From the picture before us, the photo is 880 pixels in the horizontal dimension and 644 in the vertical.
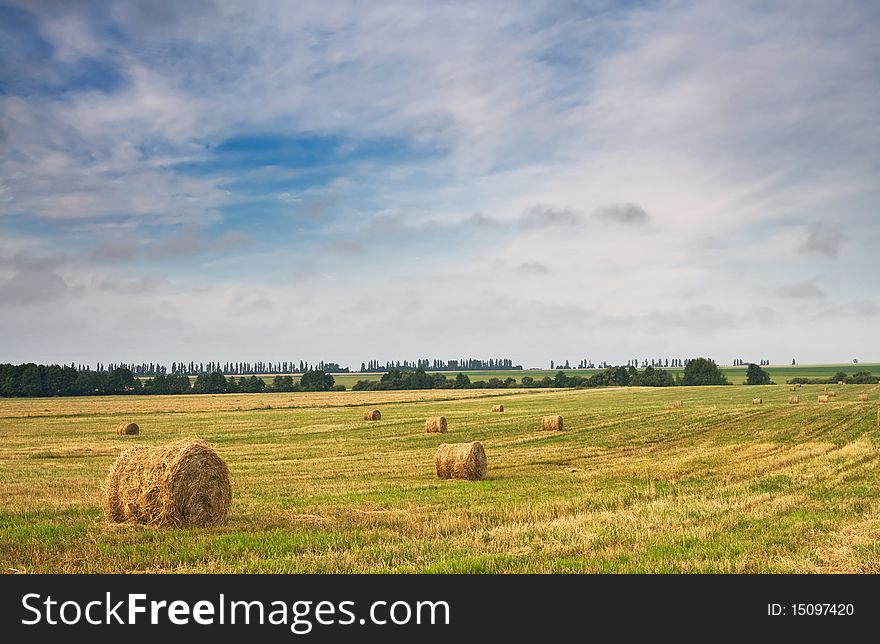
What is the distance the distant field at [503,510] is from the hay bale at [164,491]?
1.57 ft

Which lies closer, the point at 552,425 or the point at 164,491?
the point at 164,491

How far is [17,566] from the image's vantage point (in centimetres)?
976

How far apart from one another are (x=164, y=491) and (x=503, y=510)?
635 cm

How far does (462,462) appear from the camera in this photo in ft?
62.2

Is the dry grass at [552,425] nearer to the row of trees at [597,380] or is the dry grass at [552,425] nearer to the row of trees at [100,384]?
the row of trees at [597,380]

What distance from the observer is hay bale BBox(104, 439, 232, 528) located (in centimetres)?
1301

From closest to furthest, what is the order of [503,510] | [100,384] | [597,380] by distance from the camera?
1. [503,510]
2. [100,384]
3. [597,380]

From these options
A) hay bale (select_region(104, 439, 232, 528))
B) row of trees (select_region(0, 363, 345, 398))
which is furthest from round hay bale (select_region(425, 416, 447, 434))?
row of trees (select_region(0, 363, 345, 398))

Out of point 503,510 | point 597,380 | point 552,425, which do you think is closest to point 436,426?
point 552,425

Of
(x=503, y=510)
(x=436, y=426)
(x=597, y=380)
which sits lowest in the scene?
(x=597, y=380)

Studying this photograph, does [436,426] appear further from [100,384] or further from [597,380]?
[100,384]

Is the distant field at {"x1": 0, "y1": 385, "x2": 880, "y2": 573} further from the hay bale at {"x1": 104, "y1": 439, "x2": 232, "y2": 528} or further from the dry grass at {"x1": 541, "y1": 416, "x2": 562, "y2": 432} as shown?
the dry grass at {"x1": 541, "y1": 416, "x2": 562, "y2": 432}

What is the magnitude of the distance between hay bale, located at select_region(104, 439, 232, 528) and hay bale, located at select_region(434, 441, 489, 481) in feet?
23.0

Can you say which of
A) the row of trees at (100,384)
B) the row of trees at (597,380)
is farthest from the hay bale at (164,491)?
the row of trees at (100,384)
